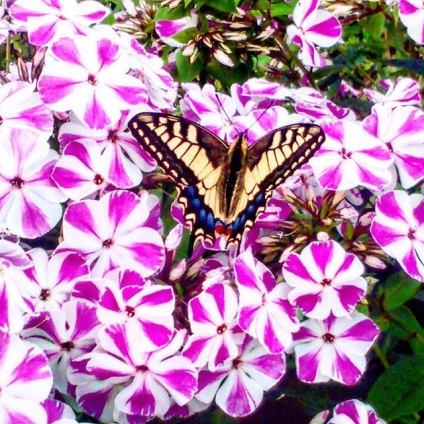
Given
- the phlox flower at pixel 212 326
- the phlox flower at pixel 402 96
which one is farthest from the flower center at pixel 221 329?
the phlox flower at pixel 402 96

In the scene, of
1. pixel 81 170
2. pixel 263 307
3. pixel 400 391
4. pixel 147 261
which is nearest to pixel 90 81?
pixel 81 170

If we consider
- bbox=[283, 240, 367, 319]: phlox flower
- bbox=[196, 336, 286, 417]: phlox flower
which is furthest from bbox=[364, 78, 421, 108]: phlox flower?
bbox=[196, 336, 286, 417]: phlox flower

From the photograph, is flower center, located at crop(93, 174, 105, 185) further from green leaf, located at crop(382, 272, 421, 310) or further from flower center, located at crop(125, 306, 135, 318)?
green leaf, located at crop(382, 272, 421, 310)

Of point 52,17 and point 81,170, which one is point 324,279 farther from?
point 52,17

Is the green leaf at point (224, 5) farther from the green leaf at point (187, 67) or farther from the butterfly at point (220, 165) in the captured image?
the butterfly at point (220, 165)

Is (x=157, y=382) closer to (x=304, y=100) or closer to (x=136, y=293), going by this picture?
(x=136, y=293)

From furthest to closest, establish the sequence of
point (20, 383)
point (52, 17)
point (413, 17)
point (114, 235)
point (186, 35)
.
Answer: point (186, 35)
point (413, 17)
point (52, 17)
point (114, 235)
point (20, 383)
